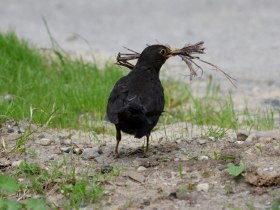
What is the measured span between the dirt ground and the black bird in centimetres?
25

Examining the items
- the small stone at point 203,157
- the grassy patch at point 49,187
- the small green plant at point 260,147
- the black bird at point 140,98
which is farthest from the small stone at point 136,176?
the small green plant at point 260,147

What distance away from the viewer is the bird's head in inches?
264

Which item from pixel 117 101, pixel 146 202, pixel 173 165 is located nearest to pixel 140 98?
pixel 117 101

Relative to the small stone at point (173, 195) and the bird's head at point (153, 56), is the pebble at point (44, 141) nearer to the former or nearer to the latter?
the bird's head at point (153, 56)

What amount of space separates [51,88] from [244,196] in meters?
3.71

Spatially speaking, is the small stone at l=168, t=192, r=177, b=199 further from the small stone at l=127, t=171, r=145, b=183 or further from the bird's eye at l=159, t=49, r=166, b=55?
the bird's eye at l=159, t=49, r=166, b=55

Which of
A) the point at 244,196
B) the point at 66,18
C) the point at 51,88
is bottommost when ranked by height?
the point at 244,196

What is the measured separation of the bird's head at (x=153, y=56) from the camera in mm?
6703

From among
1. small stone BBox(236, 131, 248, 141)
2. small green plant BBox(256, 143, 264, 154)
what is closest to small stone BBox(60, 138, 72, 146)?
small stone BBox(236, 131, 248, 141)

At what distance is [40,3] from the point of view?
47.4 ft

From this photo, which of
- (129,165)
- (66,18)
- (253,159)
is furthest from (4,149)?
(66,18)

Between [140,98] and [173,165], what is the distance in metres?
0.56

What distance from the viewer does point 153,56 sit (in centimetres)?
670

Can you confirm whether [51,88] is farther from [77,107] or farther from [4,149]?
[4,149]
